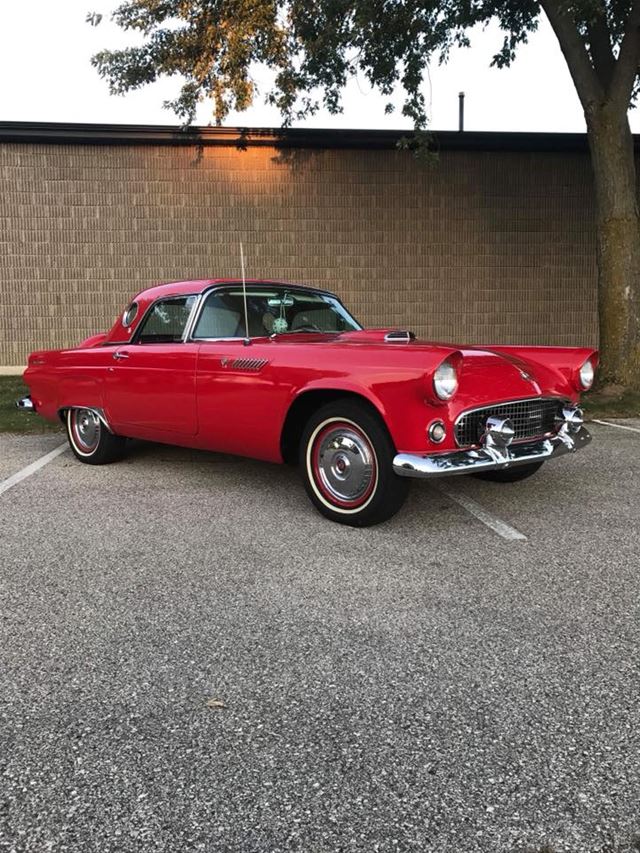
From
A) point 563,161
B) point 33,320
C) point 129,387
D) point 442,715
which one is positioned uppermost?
point 563,161

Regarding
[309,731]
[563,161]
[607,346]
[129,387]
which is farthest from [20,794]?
[563,161]

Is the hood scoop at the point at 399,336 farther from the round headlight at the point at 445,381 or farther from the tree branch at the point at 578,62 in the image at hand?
the tree branch at the point at 578,62

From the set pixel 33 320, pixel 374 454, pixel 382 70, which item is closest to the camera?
pixel 374 454

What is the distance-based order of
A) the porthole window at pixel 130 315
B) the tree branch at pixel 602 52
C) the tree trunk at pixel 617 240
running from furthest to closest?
the tree branch at pixel 602 52 → the tree trunk at pixel 617 240 → the porthole window at pixel 130 315

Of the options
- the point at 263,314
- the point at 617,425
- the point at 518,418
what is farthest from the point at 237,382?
the point at 617,425

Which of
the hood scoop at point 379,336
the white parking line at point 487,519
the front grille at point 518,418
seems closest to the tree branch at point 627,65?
the hood scoop at point 379,336

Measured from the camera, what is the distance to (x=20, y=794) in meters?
1.60

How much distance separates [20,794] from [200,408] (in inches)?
116

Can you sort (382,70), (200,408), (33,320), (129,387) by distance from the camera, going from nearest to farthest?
(200,408) < (129,387) < (382,70) < (33,320)

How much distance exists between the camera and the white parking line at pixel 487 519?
3.55 m

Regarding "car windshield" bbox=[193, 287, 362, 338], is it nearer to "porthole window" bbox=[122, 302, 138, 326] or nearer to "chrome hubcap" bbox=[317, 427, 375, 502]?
"porthole window" bbox=[122, 302, 138, 326]

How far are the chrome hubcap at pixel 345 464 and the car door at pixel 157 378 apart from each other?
3.56ft

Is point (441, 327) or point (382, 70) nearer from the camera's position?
point (382, 70)

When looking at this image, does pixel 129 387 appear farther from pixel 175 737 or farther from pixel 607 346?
pixel 607 346
